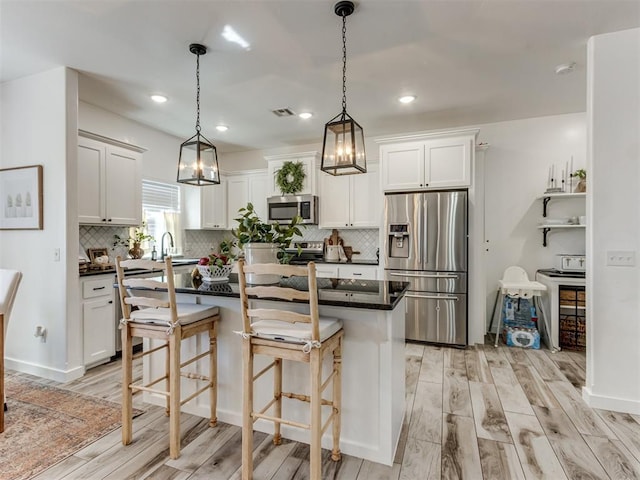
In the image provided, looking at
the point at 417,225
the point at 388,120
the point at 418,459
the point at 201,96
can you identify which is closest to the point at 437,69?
the point at 388,120

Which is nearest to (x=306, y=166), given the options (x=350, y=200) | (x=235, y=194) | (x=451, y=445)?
(x=350, y=200)

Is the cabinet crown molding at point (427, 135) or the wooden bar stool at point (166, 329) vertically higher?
A: the cabinet crown molding at point (427, 135)

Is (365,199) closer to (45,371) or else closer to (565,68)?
(565,68)

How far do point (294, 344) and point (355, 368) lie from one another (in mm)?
489

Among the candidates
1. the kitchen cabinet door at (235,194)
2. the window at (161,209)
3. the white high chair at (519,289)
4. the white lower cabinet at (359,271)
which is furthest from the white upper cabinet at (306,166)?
the white high chair at (519,289)

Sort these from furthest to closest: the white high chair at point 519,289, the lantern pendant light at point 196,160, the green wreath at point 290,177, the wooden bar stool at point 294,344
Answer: the green wreath at point 290,177 → the white high chair at point 519,289 → the lantern pendant light at point 196,160 → the wooden bar stool at point 294,344

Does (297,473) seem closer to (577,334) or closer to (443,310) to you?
(443,310)

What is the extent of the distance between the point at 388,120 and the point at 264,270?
324cm

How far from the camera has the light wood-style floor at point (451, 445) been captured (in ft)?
5.94

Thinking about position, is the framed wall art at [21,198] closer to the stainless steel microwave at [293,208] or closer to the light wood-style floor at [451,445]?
the light wood-style floor at [451,445]

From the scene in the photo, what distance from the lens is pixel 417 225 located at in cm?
394

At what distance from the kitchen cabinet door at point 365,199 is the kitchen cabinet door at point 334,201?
0.07m

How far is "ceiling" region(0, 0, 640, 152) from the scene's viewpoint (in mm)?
2180

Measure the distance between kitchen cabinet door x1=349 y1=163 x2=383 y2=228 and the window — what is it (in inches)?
100.0
